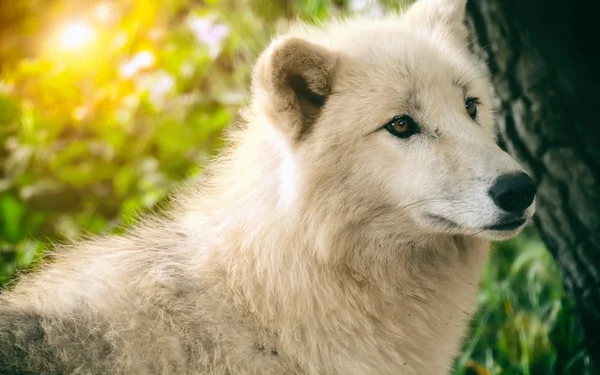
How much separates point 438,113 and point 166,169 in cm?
306

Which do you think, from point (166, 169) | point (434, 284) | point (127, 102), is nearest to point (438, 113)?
point (434, 284)

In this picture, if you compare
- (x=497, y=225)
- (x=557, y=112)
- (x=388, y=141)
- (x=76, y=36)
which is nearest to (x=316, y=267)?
(x=388, y=141)

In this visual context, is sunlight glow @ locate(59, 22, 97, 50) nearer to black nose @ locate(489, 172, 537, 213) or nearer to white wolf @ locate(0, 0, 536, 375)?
white wolf @ locate(0, 0, 536, 375)

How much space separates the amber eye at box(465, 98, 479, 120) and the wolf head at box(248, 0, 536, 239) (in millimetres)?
119

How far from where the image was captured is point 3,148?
4.95m

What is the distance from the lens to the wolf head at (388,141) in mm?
2592

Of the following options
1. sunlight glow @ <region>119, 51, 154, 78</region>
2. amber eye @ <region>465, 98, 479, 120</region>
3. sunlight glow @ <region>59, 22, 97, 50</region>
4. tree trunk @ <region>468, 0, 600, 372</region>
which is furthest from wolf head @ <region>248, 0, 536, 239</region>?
sunlight glow @ <region>59, 22, 97, 50</region>

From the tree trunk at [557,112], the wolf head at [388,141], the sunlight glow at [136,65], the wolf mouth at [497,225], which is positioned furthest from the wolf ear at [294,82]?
the sunlight glow at [136,65]

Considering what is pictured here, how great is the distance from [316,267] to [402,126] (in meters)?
0.72

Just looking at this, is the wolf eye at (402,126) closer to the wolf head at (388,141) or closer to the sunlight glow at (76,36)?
the wolf head at (388,141)

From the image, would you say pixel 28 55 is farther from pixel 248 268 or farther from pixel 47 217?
pixel 248 268

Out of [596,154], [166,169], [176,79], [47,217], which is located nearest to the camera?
[596,154]

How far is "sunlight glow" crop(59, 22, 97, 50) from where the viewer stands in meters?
5.56

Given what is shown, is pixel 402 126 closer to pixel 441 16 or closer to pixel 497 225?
pixel 497 225
